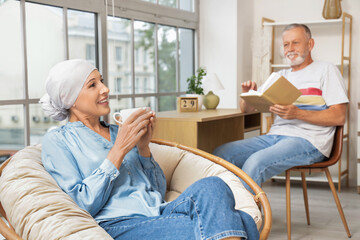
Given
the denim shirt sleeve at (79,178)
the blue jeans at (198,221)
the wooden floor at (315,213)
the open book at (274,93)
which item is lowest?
the wooden floor at (315,213)

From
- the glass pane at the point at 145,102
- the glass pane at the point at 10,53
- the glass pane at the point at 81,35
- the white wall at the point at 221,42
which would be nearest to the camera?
the glass pane at the point at 10,53

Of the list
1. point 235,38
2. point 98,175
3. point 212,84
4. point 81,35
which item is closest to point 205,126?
point 212,84

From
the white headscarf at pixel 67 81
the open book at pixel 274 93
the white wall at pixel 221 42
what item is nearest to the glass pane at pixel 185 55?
the white wall at pixel 221 42

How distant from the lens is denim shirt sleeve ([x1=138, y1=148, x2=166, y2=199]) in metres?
1.97

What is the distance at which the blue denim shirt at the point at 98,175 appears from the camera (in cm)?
171

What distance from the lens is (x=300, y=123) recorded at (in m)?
3.11

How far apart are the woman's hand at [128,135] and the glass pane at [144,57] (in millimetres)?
2009

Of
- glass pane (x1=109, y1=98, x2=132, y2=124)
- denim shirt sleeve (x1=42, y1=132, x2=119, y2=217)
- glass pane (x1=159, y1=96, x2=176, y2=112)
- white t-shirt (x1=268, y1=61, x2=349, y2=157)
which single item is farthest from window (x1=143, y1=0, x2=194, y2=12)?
denim shirt sleeve (x1=42, y1=132, x2=119, y2=217)

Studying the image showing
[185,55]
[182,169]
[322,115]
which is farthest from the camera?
[185,55]

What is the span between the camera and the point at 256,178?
2807 mm

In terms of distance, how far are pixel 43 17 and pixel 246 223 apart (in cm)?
192

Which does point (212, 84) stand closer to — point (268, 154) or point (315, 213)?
point (268, 154)

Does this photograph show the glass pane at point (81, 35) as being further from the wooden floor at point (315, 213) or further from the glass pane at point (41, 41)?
the wooden floor at point (315, 213)

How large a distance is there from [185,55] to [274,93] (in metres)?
1.88
